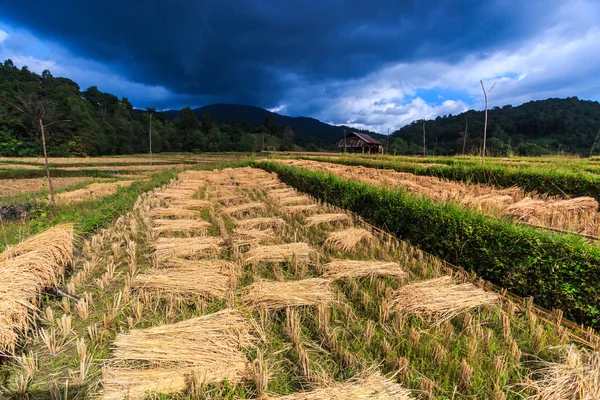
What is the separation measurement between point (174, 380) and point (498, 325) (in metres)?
2.42

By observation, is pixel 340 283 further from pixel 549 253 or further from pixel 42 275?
pixel 42 275

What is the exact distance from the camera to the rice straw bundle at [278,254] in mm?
3166

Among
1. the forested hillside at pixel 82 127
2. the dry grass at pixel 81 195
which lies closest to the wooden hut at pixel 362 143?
the forested hillside at pixel 82 127

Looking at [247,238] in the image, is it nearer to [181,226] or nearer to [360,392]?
[181,226]

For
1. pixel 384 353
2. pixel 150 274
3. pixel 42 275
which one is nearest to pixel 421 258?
pixel 384 353

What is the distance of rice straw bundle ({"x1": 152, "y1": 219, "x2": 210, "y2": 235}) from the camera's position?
14.1 feet

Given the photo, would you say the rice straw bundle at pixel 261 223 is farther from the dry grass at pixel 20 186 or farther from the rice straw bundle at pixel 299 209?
the dry grass at pixel 20 186

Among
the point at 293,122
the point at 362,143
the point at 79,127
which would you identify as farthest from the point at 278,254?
the point at 293,122

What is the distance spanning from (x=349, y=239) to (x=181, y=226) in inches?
112

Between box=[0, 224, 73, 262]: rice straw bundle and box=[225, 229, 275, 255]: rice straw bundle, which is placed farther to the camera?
box=[225, 229, 275, 255]: rice straw bundle

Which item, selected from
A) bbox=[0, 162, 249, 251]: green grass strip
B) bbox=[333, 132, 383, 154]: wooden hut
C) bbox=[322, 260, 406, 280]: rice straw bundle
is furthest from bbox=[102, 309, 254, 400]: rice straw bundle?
bbox=[333, 132, 383, 154]: wooden hut

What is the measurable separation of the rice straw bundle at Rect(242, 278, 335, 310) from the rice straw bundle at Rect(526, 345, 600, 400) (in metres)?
1.40

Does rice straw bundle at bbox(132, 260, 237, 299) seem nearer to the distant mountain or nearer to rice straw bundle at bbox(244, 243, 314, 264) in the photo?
rice straw bundle at bbox(244, 243, 314, 264)

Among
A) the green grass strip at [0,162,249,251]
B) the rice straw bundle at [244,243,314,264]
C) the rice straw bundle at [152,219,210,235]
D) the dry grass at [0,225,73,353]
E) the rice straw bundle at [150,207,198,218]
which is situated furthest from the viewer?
the rice straw bundle at [150,207,198,218]
